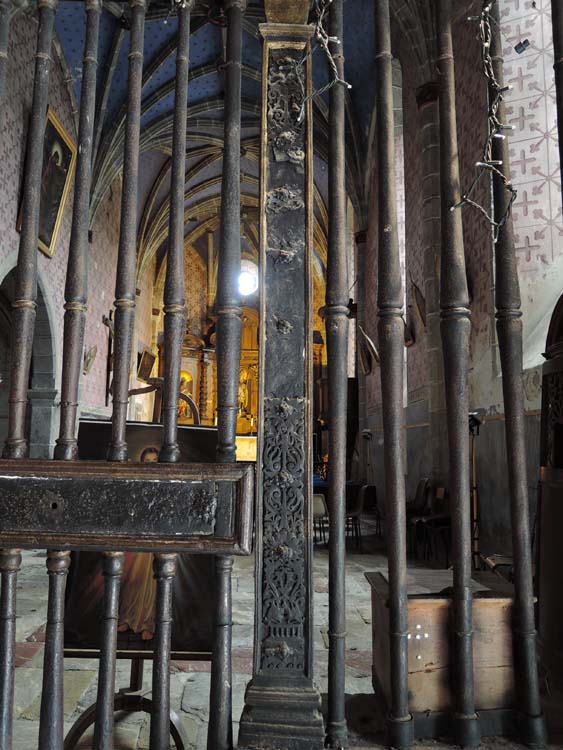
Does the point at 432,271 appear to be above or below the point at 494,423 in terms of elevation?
above

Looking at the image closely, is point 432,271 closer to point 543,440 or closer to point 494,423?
point 494,423

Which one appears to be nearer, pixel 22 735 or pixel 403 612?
pixel 403 612

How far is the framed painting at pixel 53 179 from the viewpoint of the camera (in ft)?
28.7

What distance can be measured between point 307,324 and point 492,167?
2.07 feet

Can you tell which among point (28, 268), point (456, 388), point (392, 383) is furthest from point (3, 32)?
point (456, 388)

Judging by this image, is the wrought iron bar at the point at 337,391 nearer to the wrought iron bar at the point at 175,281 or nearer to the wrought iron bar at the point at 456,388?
the wrought iron bar at the point at 456,388

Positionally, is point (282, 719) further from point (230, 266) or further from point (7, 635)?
point (230, 266)

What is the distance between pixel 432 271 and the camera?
8.07 m

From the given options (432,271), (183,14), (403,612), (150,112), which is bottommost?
(403,612)

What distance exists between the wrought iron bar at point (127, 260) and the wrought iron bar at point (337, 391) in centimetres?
51

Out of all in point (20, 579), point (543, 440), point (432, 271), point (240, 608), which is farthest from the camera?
point (432, 271)

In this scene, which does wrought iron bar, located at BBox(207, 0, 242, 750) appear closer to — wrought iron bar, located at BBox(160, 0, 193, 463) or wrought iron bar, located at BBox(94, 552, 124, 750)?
wrought iron bar, located at BBox(160, 0, 193, 463)

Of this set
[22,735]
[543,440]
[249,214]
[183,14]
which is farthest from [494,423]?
[249,214]

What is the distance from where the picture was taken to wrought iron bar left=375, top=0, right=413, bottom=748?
1.31 m
